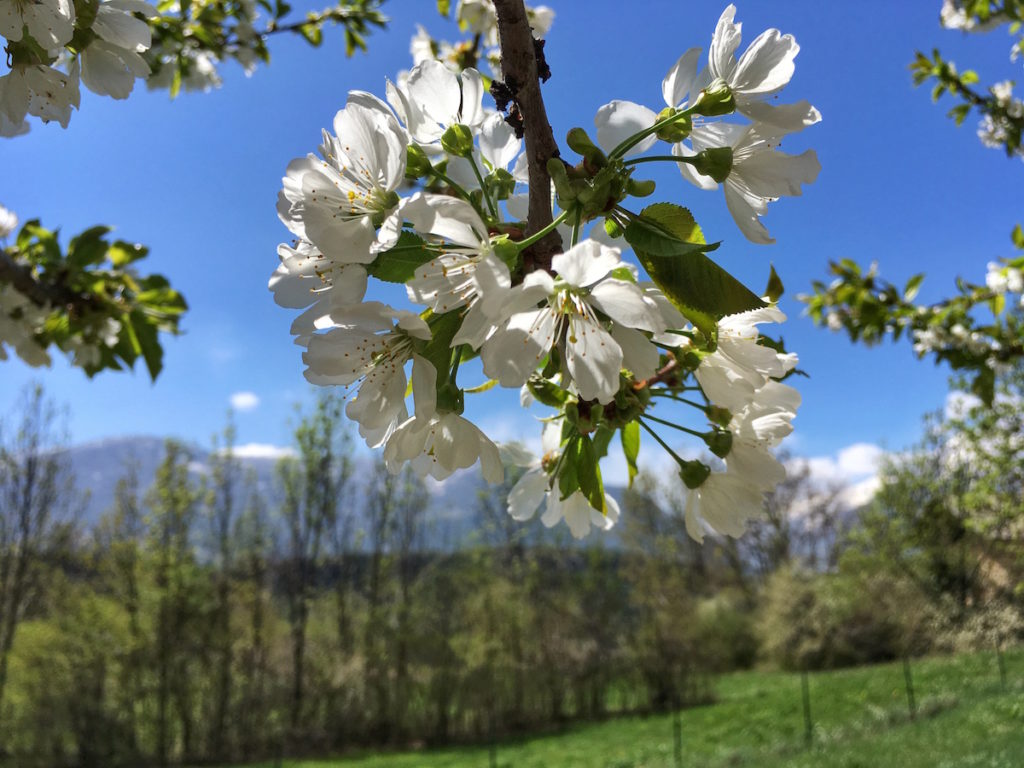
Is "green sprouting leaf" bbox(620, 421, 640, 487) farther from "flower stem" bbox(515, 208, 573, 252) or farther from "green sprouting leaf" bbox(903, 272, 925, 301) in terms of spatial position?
"green sprouting leaf" bbox(903, 272, 925, 301)

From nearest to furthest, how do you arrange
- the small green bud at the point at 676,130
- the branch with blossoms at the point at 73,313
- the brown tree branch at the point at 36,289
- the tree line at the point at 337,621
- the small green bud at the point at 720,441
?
the small green bud at the point at 676,130, the small green bud at the point at 720,441, the brown tree branch at the point at 36,289, the branch with blossoms at the point at 73,313, the tree line at the point at 337,621

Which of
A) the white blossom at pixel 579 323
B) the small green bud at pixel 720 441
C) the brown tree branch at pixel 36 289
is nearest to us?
the white blossom at pixel 579 323

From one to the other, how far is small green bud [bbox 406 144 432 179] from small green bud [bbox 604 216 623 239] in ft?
0.53

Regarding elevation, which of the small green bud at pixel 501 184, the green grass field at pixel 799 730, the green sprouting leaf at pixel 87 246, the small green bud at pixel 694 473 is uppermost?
the green sprouting leaf at pixel 87 246

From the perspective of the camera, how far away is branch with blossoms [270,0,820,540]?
1.57 feet

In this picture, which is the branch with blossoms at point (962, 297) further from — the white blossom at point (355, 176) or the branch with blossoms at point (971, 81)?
the white blossom at point (355, 176)

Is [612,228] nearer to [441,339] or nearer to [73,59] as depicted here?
[441,339]

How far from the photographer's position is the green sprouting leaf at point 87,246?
1742mm

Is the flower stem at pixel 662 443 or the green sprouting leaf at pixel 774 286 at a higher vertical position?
the green sprouting leaf at pixel 774 286

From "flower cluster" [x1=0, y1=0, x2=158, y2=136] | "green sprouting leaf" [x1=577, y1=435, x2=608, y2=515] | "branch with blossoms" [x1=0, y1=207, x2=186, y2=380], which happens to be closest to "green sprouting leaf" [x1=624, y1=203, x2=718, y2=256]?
"green sprouting leaf" [x1=577, y1=435, x2=608, y2=515]

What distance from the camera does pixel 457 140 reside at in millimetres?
612

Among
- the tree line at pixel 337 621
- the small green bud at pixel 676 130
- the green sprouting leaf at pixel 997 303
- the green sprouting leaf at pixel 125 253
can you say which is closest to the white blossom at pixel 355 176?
the small green bud at pixel 676 130

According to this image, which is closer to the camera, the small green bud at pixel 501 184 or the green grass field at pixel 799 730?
the small green bud at pixel 501 184

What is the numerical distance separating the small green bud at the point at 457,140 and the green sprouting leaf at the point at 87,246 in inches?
59.1
